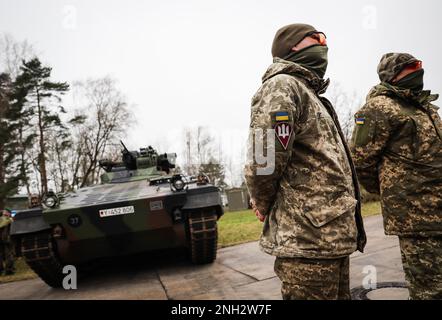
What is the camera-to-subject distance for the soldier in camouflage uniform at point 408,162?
8.15ft

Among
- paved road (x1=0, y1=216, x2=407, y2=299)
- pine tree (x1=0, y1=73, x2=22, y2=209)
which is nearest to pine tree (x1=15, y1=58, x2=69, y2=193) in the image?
pine tree (x1=0, y1=73, x2=22, y2=209)

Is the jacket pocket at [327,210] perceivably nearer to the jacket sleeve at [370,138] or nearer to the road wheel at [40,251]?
the jacket sleeve at [370,138]

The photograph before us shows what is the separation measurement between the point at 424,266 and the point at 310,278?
112cm

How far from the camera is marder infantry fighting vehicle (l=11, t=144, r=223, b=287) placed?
5.66 m

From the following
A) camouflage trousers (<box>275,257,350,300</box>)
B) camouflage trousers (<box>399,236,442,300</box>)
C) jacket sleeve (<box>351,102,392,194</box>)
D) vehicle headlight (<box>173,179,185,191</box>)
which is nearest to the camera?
camouflage trousers (<box>275,257,350,300</box>)

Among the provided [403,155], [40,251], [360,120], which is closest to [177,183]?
[40,251]

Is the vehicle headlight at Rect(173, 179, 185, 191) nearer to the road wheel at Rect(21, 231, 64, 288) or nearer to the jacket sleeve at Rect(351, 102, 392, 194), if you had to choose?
the road wheel at Rect(21, 231, 64, 288)

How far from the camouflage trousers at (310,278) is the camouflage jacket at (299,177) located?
50 millimetres

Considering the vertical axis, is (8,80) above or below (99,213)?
above

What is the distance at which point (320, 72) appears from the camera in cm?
210

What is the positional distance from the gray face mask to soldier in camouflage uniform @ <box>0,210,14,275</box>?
919 cm
